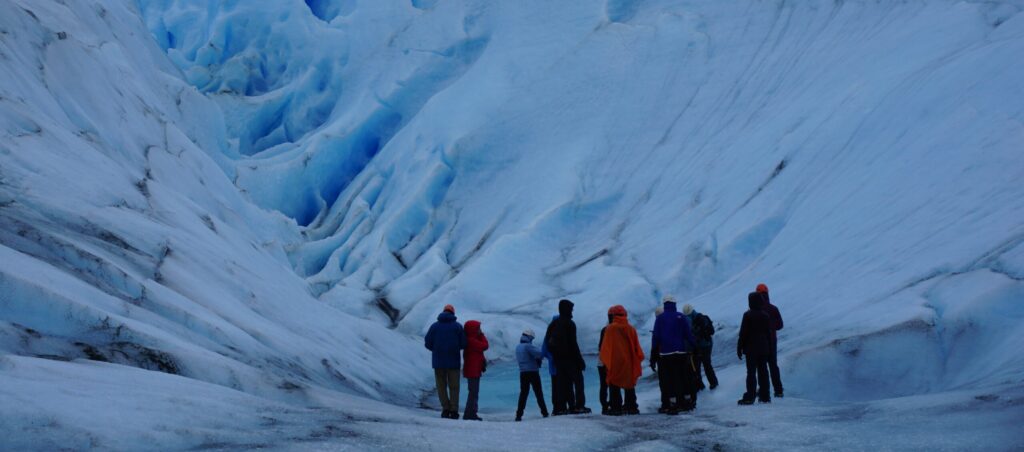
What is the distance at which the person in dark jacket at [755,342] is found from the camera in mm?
7963

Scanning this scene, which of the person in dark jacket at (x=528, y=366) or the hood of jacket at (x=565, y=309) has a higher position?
the hood of jacket at (x=565, y=309)

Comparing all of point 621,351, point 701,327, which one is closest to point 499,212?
point 701,327

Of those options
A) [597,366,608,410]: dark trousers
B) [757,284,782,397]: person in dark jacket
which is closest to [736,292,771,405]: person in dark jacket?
[757,284,782,397]: person in dark jacket

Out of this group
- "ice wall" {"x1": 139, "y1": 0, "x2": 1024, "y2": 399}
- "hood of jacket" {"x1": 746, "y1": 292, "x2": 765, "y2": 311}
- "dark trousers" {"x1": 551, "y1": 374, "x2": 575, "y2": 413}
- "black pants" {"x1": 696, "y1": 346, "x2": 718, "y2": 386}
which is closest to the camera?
"hood of jacket" {"x1": 746, "y1": 292, "x2": 765, "y2": 311}

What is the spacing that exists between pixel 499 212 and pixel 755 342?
13419 mm

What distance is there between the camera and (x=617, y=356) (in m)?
7.74

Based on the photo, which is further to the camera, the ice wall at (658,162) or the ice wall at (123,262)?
the ice wall at (658,162)

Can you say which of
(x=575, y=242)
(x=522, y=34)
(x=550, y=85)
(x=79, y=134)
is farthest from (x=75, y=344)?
(x=522, y=34)

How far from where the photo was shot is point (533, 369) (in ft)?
28.3

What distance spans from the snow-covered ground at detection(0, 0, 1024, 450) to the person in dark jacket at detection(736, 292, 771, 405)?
0.45 m

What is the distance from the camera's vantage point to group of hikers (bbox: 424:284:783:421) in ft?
25.3

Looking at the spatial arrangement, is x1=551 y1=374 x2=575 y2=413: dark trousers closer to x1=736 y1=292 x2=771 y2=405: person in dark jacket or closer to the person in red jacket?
the person in red jacket

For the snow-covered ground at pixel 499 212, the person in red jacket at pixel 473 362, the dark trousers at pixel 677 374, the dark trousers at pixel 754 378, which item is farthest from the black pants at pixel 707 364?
the person in red jacket at pixel 473 362

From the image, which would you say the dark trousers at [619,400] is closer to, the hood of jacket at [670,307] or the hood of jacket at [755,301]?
the hood of jacket at [670,307]
